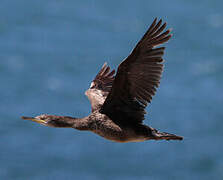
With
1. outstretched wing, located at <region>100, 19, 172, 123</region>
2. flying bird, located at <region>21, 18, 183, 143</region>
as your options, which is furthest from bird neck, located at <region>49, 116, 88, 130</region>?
outstretched wing, located at <region>100, 19, 172, 123</region>

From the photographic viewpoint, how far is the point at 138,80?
8430mm

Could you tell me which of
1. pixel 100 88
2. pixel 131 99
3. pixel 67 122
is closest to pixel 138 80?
pixel 131 99

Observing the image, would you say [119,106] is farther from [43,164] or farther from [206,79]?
[206,79]

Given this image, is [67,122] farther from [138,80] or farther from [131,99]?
[138,80]

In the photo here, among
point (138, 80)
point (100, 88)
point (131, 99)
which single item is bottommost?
point (131, 99)

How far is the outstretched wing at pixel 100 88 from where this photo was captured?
31.4 feet

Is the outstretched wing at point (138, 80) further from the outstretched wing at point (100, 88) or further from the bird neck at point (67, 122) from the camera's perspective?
the outstretched wing at point (100, 88)

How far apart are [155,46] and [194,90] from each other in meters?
22.7

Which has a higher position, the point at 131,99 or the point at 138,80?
the point at 138,80

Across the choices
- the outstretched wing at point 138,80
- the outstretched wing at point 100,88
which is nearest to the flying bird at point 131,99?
the outstretched wing at point 138,80

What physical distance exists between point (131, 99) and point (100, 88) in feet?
6.65

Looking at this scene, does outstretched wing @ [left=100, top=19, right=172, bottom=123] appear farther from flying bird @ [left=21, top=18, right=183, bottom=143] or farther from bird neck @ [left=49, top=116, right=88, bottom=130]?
bird neck @ [left=49, top=116, right=88, bottom=130]

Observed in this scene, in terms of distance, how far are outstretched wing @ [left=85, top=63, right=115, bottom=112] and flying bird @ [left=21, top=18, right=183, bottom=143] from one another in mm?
789

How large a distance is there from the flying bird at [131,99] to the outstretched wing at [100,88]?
0.79 meters
